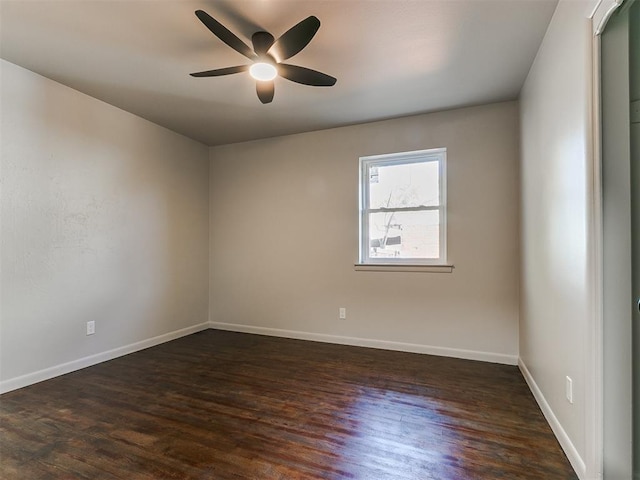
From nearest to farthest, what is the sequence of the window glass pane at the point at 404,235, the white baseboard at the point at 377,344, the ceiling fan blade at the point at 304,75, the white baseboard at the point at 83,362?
the ceiling fan blade at the point at 304,75 < the white baseboard at the point at 83,362 < the white baseboard at the point at 377,344 < the window glass pane at the point at 404,235

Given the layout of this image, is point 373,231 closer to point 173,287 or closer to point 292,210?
point 292,210

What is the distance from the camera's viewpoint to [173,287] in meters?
4.11

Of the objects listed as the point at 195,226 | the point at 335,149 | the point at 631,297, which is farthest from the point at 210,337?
the point at 631,297

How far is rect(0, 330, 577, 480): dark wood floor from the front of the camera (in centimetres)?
169

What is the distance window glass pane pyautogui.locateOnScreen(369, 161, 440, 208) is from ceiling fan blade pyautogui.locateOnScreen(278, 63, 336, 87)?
170cm

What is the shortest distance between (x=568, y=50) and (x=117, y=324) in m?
4.15

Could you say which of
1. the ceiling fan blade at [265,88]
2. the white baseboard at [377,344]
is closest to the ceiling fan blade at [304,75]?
the ceiling fan blade at [265,88]

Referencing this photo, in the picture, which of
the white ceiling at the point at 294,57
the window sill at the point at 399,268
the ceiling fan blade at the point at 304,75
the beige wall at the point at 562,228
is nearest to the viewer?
the beige wall at the point at 562,228

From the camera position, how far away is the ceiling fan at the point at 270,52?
1.80m

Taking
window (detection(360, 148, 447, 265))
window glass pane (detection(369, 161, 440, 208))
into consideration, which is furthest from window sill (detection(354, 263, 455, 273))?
window glass pane (detection(369, 161, 440, 208))

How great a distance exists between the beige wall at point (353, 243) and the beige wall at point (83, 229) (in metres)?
0.65

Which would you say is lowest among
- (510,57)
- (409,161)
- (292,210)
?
(292,210)

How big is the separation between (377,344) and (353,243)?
1133mm

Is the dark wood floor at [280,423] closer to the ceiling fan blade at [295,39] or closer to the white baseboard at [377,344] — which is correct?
the white baseboard at [377,344]
